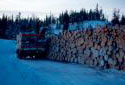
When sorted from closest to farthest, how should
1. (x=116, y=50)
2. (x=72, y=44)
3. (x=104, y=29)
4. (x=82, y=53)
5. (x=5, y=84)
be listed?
(x=5, y=84) < (x=116, y=50) < (x=104, y=29) < (x=82, y=53) < (x=72, y=44)

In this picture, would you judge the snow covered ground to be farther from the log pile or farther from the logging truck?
the logging truck

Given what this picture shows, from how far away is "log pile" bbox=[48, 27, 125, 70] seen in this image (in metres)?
11.3

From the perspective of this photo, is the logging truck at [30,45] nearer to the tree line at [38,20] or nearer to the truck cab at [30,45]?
the truck cab at [30,45]

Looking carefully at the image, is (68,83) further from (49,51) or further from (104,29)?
(49,51)

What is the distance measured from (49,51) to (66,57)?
360cm

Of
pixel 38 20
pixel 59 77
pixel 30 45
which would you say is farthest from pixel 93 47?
pixel 38 20

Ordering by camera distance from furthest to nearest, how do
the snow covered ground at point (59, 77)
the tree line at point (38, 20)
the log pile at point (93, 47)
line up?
1. the tree line at point (38, 20)
2. the log pile at point (93, 47)
3. the snow covered ground at point (59, 77)

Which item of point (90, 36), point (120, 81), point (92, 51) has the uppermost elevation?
point (90, 36)

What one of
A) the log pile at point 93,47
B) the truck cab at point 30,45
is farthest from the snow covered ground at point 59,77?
the truck cab at point 30,45

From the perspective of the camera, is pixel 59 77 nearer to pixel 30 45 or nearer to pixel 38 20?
pixel 30 45

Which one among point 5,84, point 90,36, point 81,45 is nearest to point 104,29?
point 90,36

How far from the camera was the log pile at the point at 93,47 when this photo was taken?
11.3 meters

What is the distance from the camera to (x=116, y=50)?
11.4m

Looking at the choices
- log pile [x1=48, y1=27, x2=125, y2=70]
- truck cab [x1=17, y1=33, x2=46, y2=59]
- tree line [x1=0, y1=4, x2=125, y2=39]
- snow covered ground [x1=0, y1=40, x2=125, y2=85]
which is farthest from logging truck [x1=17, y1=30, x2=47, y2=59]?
tree line [x1=0, y1=4, x2=125, y2=39]
